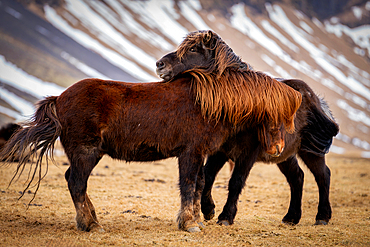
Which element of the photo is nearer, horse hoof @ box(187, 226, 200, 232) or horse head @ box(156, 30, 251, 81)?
horse hoof @ box(187, 226, 200, 232)

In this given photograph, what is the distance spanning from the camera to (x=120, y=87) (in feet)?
17.5

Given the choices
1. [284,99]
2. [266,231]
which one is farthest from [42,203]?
[284,99]

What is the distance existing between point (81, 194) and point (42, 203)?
2176mm

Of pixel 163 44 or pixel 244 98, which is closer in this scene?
pixel 244 98

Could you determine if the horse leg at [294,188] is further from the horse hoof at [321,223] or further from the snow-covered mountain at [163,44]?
the snow-covered mountain at [163,44]

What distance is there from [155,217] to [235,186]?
1459 mm

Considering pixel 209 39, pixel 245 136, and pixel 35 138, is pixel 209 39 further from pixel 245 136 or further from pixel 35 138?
pixel 35 138

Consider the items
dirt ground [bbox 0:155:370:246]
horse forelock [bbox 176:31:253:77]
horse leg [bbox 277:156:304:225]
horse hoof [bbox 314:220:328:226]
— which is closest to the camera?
dirt ground [bbox 0:155:370:246]

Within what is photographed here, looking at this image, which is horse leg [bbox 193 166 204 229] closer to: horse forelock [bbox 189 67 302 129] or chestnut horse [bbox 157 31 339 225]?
chestnut horse [bbox 157 31 339 225]

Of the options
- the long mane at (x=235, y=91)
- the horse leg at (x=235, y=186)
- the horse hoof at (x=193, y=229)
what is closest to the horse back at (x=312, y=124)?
the long mane at (x=235, y=91)

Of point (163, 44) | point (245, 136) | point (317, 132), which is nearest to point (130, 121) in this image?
point (245, 136)

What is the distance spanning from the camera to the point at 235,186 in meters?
5.69

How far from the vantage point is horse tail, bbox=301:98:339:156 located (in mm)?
6750

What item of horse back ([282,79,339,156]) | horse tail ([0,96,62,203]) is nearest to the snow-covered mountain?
horse tail ([0,96,62,203])
